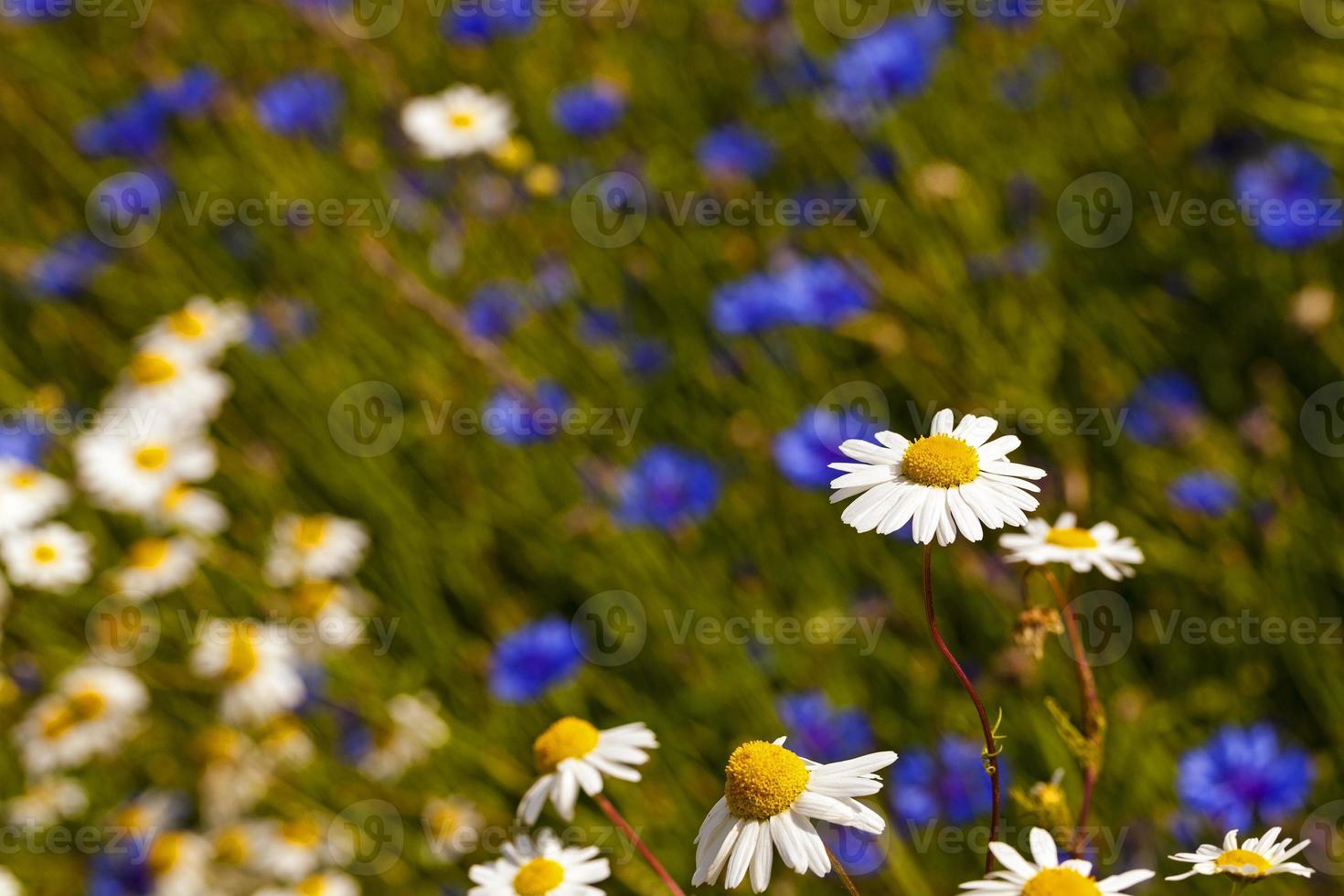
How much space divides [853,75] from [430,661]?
5.03 ft

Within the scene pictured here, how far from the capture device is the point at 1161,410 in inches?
86.9

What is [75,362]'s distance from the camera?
3.36 meters

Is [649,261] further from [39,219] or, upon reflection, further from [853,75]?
[39,219]

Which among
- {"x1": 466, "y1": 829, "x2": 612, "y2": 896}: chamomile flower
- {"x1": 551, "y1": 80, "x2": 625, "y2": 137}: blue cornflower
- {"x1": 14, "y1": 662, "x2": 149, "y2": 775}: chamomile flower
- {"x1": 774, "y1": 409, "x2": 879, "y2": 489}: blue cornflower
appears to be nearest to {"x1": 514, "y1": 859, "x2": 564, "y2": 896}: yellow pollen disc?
{"x1": 466, "y1": 829, "x2": 612, "y2": 896}: chamomile flower

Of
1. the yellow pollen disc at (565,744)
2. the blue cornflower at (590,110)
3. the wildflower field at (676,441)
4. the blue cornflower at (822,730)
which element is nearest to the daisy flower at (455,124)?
the wildflower field at (676,441)

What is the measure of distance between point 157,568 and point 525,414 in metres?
0.79

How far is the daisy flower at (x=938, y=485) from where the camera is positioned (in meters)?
0.83

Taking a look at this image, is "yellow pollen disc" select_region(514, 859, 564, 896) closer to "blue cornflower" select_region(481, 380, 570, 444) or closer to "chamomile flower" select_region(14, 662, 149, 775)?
"blue cornflower" select_region(481, 380, 570, 444)

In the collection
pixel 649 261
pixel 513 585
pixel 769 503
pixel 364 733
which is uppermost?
pixel 649 261

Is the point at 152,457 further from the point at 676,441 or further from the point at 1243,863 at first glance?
the point at 1243,863

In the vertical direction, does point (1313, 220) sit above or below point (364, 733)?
above

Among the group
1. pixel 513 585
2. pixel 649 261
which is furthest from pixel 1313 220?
pixel 513 585

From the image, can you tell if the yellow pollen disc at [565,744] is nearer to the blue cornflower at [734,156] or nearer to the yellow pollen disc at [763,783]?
the yellow pollen disc at [763,783]

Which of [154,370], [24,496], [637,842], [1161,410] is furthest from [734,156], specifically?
[637,842]
